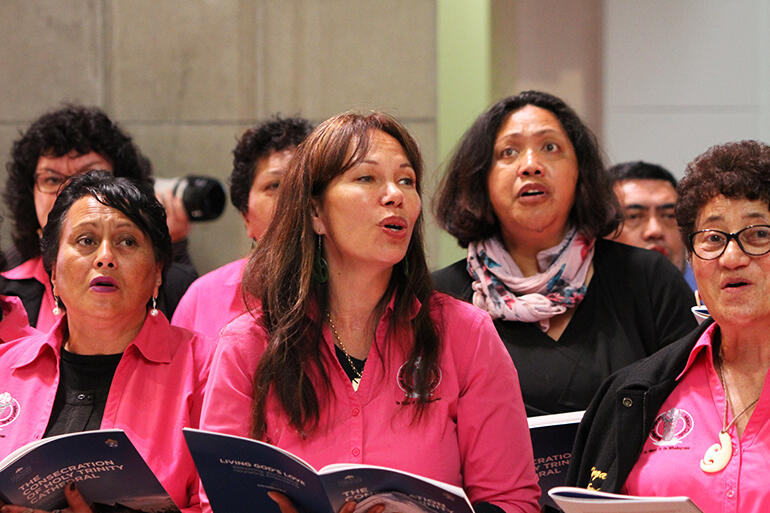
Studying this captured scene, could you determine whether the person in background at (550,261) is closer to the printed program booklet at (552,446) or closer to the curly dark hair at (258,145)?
the printed program booklet at (552,446)

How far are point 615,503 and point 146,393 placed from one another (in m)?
1.31

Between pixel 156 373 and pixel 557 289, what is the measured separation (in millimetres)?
1240

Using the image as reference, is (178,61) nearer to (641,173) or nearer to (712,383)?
(641,173)

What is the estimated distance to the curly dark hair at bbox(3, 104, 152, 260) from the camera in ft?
11.8

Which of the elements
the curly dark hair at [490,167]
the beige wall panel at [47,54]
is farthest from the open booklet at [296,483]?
the beige wall panel at [47,54]

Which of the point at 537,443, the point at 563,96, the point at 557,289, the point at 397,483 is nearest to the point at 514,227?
the point at 557,289

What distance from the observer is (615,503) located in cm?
177

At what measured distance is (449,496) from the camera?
1895 millimetres

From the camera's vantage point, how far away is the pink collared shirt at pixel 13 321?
3.03 metres

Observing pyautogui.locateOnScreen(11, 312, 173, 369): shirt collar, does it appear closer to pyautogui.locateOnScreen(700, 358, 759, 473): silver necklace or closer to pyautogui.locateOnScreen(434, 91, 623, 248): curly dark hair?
pyautogui.locateOnScreen(434, 91, 623, 248): curly dark hair

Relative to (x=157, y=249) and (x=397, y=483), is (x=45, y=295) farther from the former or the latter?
(x=397, y=483)

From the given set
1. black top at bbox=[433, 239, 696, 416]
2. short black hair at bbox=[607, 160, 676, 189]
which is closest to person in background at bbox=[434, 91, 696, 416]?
black top at bbox=[433, 239, 696, 416]

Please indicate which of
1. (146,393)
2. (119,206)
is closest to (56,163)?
(119,206)

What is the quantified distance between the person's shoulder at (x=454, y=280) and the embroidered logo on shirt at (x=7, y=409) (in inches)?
52.2
